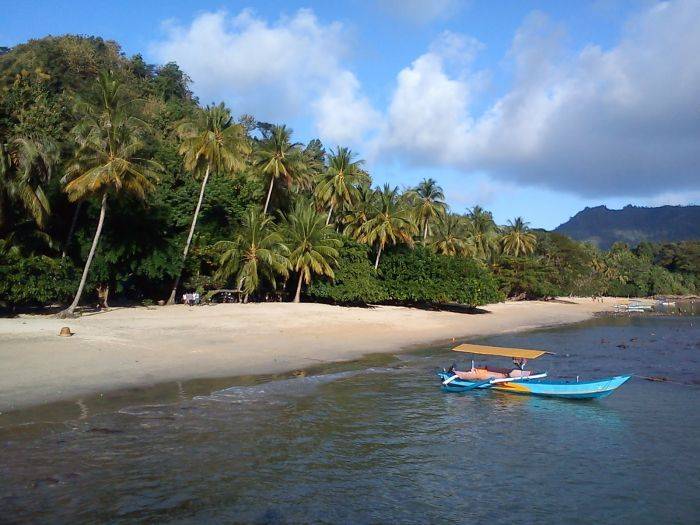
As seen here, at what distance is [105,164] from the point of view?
27609 millimetres

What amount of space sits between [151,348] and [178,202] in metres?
19.4

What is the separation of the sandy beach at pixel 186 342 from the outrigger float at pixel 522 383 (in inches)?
242

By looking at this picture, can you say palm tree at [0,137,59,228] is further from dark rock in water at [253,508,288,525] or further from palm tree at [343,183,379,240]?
palm tree at [343,183,379,240]

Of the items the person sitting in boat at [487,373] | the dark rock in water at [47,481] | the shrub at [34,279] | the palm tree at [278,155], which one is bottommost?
the dark rock in water at [47,481]

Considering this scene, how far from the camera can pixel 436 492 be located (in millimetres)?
10523

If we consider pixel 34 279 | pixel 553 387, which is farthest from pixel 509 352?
pixel 34 279

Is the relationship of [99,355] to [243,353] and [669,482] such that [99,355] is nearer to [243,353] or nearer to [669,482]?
[243,353]

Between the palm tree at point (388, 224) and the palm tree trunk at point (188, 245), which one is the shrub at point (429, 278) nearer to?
the palm tree at point (388, 224)

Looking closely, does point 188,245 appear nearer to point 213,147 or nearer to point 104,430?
point 213,147

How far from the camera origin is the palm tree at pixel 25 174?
25.3m

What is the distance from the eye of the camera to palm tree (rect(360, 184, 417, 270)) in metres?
46.5

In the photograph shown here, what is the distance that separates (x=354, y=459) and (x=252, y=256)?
2739cm

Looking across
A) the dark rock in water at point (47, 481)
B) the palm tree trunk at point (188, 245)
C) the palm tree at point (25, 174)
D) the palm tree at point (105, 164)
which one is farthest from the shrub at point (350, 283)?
the dark rock in water at point (47, 481)

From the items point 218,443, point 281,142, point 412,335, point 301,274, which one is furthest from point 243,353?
point 281,142
